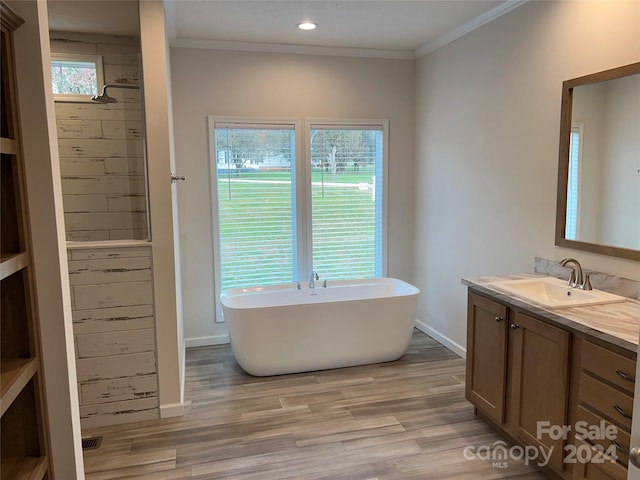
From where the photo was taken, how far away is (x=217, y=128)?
4.15 metres

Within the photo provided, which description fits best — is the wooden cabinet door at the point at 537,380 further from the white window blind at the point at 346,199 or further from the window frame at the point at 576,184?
the white window blind at the point at 346,199

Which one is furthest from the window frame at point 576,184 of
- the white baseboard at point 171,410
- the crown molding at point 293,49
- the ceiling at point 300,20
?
the white baseboard at point 171,410

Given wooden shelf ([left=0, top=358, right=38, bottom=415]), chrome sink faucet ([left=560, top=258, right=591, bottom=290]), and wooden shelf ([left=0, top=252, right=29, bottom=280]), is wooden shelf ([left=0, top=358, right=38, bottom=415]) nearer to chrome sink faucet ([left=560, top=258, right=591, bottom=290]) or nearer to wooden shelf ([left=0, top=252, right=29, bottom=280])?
wooden shelf ([left=0, top=252, right=29, bottom=280])

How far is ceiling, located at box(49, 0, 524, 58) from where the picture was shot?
298cm

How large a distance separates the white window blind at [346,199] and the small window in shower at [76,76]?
1878 millimetres

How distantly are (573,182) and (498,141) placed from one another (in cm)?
79

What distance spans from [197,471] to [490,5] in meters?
3.48

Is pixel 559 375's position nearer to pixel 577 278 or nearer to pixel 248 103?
pixel 577 278

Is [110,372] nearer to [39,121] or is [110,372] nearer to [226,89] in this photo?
[39,121]

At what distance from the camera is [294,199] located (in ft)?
14.4

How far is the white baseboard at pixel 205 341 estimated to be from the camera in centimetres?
432

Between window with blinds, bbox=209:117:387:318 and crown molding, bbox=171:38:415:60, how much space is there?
24.2 inches

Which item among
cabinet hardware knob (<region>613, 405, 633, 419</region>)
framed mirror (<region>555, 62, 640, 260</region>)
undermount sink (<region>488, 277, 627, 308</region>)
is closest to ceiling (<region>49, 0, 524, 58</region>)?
framed mirror (<region>555, 62, 640, 260</region>)

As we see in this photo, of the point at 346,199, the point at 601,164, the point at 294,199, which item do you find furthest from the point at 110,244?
the point at 601,164
